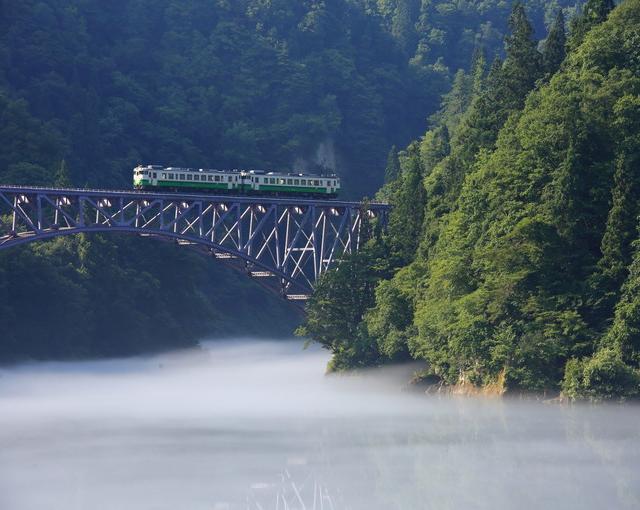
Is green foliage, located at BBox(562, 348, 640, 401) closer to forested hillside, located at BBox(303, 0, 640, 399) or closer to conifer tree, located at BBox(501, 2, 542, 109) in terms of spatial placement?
forested hillside, located at BBox(303, 0, 640, 399)

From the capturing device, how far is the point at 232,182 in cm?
11788

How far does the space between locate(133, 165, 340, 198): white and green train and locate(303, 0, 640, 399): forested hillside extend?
12958 mm

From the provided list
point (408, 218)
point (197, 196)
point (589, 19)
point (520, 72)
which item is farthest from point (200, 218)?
point (589, 19)

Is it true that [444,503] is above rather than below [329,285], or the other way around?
below

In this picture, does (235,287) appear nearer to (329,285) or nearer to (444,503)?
(329,285)

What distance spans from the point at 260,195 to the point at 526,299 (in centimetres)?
3328

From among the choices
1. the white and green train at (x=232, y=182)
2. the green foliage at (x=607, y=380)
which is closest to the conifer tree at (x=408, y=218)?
the white and green train at (x=232, y=182)

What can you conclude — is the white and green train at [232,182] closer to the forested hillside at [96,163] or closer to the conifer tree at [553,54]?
the conifer tree at [553,54]

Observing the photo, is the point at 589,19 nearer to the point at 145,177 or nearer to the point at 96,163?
the point at 145,177

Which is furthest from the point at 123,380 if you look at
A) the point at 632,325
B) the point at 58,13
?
the point at 58,13

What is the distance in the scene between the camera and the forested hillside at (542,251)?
8906 centimetres

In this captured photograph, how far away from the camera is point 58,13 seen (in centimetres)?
19000

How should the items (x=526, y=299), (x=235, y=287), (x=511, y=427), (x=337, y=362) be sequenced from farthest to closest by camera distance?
(x=235, y=287) < (x=337, y=362) < (x=526, y=299) < (x=511, y=427)

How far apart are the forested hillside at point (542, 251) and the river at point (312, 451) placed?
2.52 m
